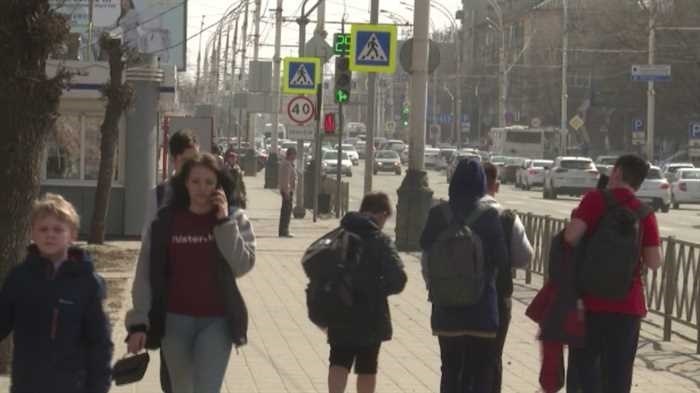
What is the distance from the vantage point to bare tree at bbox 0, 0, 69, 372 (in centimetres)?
1052

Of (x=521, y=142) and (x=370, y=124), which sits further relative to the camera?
(x=521, y=142)

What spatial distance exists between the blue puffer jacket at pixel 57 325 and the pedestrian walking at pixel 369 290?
2.35 meters

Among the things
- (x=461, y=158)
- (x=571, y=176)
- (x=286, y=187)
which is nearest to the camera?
(x=461, y=158)

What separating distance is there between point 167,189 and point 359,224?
4.17 feet

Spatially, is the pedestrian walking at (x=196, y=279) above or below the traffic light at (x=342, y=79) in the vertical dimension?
below

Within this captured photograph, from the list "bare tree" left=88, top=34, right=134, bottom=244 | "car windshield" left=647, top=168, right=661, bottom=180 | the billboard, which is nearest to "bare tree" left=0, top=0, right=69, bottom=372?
"bare tree" left=88, top=34, right=134, bottom=244

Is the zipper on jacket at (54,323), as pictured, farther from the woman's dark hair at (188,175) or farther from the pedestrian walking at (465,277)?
the pedestrian walking at (465,277)

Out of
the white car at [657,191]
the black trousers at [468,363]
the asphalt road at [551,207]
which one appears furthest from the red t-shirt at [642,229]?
the white car at [657,191]

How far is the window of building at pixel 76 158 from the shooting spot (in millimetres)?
26938

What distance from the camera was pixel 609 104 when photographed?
8838cm

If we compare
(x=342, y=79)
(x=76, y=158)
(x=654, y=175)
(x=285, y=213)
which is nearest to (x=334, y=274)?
(x=76, y=158)

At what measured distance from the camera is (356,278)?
855 cm

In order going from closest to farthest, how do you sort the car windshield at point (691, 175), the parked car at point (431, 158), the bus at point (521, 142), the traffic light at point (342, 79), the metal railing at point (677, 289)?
the metal railing at point (677, 289), the traffic light at point (342, 79), the car windshield at point (691, 175), the bus at point (521, 142), the parked car at point (431, 158)

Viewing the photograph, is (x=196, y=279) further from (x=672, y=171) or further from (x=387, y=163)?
(x=387, y=163)
